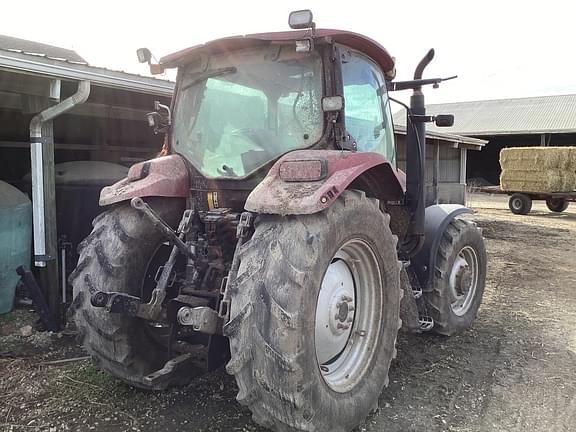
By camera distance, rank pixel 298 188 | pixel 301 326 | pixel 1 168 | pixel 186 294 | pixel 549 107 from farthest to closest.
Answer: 1. pixel 549 107
2. pixel 1 168
3. pixel 186 294
4. pixel 298 188
5. pixel 301 326

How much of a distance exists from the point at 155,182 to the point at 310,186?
1.12m

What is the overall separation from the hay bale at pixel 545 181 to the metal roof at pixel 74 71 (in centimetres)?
1384

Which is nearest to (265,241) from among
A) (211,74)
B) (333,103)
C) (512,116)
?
(333,103)

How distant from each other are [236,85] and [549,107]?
98.4 ft

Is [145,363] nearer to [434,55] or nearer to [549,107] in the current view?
[434,55]

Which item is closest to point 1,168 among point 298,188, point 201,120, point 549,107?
point 201,120

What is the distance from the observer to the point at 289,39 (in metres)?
2.94

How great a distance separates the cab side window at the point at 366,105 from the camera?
10.9 ft

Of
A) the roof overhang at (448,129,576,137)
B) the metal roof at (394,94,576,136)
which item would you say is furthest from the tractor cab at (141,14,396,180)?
the roof overhang at (448,129,576,137)

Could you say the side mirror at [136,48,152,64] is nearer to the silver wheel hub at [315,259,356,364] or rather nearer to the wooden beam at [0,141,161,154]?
the silver wheel hub at [315,259,356,364]

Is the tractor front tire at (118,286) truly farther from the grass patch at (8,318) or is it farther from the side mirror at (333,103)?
the grass patch at (8,318)

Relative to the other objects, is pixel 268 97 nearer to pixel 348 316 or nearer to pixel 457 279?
pixel 348 316

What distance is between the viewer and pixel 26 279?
200 inches

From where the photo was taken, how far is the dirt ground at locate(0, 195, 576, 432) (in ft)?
10.1
